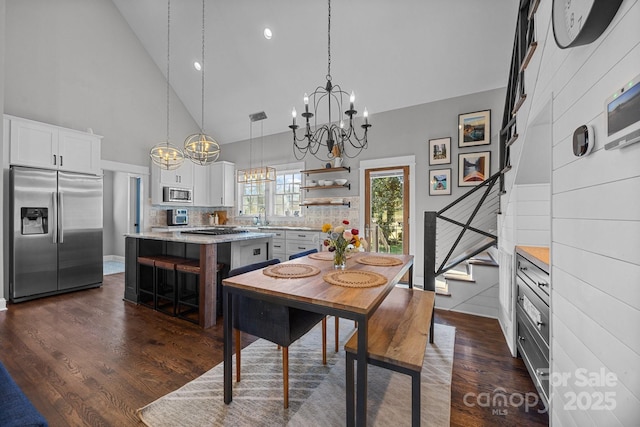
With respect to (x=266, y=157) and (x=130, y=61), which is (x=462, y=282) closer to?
(x=266, y=157)

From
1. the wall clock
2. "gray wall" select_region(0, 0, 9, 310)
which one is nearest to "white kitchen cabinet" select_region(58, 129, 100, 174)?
"gray wall" select_region(0, 0, 9, 310)

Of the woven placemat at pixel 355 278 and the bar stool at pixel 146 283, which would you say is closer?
the woven placemat at pixel 355 278

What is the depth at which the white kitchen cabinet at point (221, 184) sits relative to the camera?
6.24m

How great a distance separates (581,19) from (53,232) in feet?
18.2

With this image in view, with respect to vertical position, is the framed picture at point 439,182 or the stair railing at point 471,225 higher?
the framed picture at point 439,182

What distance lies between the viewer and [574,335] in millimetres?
1063

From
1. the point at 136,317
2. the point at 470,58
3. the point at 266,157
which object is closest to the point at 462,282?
the point at 470,58

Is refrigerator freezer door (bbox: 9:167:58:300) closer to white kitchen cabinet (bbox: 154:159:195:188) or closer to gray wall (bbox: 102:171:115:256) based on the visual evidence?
white kitchen cabinet (bbox: 154:159:195:188)

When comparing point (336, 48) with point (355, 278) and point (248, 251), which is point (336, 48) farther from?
point (355, 278)

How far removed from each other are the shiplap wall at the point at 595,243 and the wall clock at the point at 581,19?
3 cm

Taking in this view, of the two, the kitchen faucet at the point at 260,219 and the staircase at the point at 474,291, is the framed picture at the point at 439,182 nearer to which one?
the staircase at the point at 474,291

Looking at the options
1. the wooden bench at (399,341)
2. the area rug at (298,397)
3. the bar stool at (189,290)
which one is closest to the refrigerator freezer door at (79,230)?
the bar stool at (189,290)

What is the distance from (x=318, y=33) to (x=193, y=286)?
3960mm

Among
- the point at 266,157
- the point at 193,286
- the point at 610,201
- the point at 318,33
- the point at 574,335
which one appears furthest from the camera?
the point at 266,157
